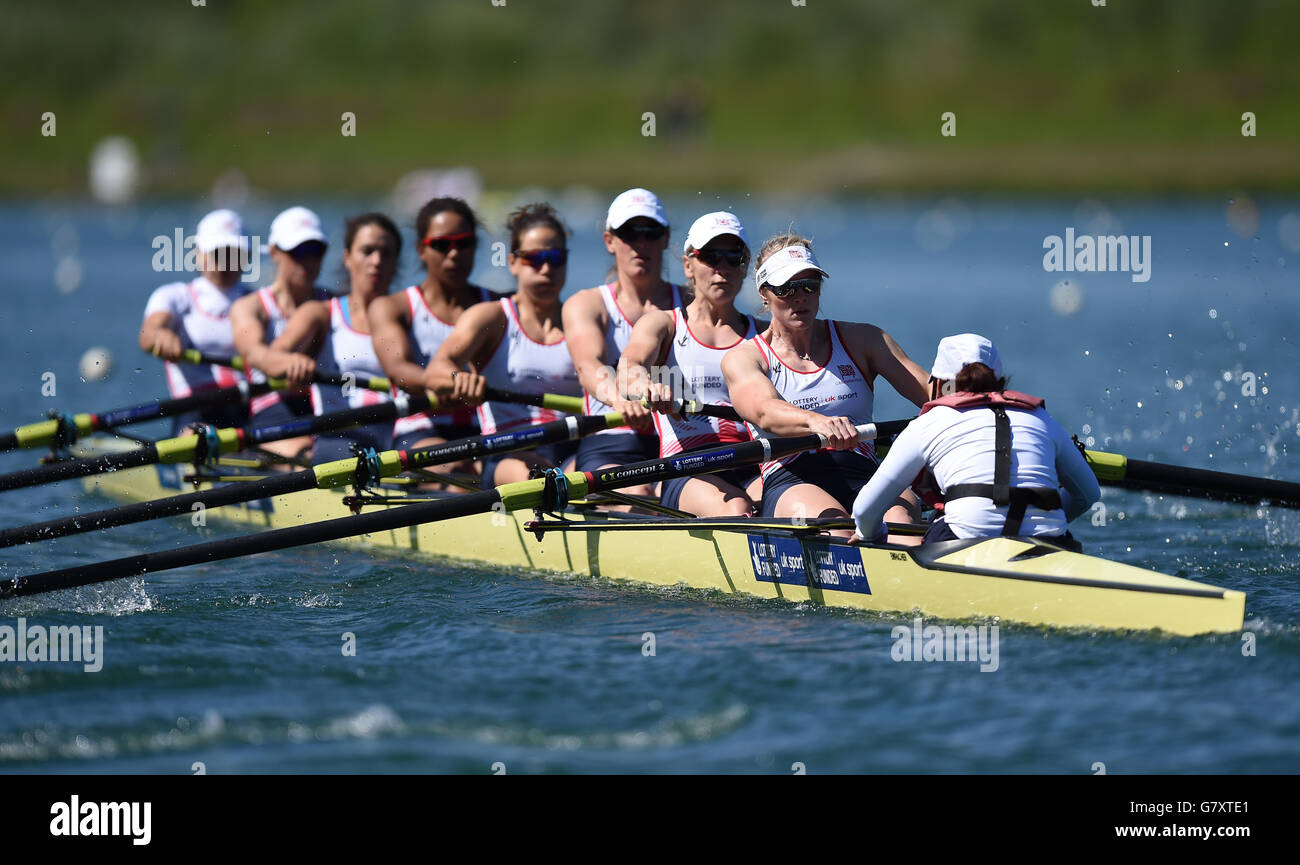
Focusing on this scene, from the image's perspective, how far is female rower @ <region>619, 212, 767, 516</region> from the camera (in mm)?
7676

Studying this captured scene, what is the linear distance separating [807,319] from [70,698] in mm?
3754

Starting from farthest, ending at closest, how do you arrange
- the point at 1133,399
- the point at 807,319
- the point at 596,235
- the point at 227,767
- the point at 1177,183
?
1. the point at 1177,183
2. the point at 596,235
3. the point at 1133,399
4. the point at 807,319
5. the point at 227,767

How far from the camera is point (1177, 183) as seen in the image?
156 ft

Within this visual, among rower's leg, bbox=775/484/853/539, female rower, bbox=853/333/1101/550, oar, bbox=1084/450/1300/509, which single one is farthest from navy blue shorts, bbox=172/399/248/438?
oar, bbox=1084/450/1300/509

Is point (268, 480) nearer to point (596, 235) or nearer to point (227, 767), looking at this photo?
point (227, 767)

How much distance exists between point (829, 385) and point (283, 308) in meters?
5.10

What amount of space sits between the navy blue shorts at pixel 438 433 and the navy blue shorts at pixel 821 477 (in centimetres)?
282

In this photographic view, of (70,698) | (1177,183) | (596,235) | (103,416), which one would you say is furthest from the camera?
(1177,183)

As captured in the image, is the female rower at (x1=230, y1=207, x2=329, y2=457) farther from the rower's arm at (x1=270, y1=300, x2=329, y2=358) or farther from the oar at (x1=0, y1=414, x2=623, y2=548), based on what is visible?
the oar at (x1=0, y1=414, x2=623, y2=548)

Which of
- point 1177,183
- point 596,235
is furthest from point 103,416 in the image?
point 1177,183

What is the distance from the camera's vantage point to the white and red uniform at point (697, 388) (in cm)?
790

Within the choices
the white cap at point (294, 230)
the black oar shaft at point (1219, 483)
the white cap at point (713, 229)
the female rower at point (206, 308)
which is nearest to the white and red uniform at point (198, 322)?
the female rower at point (206, 308)

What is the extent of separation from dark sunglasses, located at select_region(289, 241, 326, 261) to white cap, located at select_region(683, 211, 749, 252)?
4000 millimetres

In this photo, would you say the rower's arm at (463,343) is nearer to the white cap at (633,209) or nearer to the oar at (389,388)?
the oar at (389,388)
